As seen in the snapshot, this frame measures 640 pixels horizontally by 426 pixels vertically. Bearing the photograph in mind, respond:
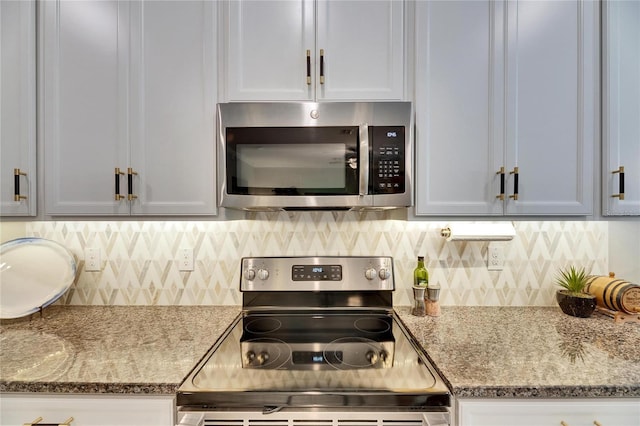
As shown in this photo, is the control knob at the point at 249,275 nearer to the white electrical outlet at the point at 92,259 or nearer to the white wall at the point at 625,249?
the white electrical outlet at the point at 92,259

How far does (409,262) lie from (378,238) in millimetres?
205

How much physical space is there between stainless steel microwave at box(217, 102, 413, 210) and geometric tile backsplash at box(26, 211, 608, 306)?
37cm

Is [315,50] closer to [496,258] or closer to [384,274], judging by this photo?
[384,274]

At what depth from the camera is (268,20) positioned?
126 centimetres

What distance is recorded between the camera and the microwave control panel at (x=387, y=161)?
1220mm

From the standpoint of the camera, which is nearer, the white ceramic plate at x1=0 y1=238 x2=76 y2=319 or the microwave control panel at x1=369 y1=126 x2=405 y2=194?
the microwave control panel at x1=369 y1=126 x2=405 y2=194

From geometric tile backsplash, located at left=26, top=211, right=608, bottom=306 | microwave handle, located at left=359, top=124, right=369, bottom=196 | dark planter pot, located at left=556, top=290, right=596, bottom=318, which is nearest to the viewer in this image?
microwave handle, located at left=359, top=124, right=369, bottom=196

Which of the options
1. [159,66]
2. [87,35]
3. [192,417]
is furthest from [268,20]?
[192,417]

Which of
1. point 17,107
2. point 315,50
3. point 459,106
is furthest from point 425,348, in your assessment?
point 17,107

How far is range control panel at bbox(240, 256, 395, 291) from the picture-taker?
1.48 m

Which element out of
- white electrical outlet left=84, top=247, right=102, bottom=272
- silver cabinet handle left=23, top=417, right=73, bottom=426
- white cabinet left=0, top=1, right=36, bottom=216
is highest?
white cabinet left=0, top=1, right=36, bottom=216

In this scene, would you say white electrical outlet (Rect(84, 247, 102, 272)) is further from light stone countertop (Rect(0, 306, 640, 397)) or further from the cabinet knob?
the cabinet knob

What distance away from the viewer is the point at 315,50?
1.25 metres

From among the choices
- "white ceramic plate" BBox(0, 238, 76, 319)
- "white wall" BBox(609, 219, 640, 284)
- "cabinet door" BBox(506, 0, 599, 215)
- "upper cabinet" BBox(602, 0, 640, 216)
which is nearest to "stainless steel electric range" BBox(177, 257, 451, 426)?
"cabinet door" BBox(506, 0, 599, 215)
